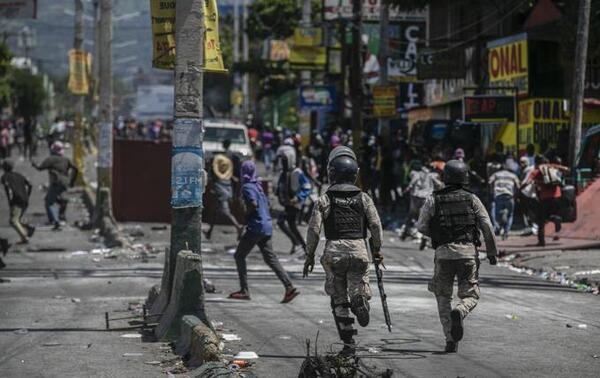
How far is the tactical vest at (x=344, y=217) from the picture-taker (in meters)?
10.6

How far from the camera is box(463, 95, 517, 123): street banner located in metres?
Result: 28.3

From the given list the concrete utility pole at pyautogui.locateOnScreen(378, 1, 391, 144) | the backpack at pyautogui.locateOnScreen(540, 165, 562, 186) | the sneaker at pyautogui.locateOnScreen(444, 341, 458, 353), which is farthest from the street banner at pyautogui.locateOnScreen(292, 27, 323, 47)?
the sneaker at pyautogui.locateOnScreen(444, 341, 458, 353)

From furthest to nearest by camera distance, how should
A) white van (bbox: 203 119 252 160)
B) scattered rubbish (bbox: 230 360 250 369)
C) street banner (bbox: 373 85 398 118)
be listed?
white van (bbox: 203 119 252 160), street banner (bbox: 373 85 398 118), scattered rubbish (bbox: 230 360 250 369)

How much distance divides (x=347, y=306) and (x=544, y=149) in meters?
21.4

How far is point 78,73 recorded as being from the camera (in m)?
33.5

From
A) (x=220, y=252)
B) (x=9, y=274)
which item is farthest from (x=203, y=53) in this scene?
(x=220, y=252)

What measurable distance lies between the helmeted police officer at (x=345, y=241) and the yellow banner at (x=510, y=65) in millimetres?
22041

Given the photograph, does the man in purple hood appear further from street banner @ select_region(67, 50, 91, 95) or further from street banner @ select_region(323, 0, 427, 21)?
street banner @ select_region(323, 0, 427, 21)

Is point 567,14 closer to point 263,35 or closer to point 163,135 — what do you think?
point 163,135

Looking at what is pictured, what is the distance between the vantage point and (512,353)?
1083cm

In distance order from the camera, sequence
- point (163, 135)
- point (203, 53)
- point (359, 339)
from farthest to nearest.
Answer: point (163, 135)
point (203, 53)
point (359, 339)

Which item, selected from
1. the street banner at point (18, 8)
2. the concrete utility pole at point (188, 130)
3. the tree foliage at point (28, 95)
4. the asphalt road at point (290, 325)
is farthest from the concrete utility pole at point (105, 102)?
the tree foliage at point (28, 95)

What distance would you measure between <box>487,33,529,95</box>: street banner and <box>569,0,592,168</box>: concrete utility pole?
22.0 feet

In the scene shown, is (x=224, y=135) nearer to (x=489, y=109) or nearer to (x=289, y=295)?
(x=489, y=109)
